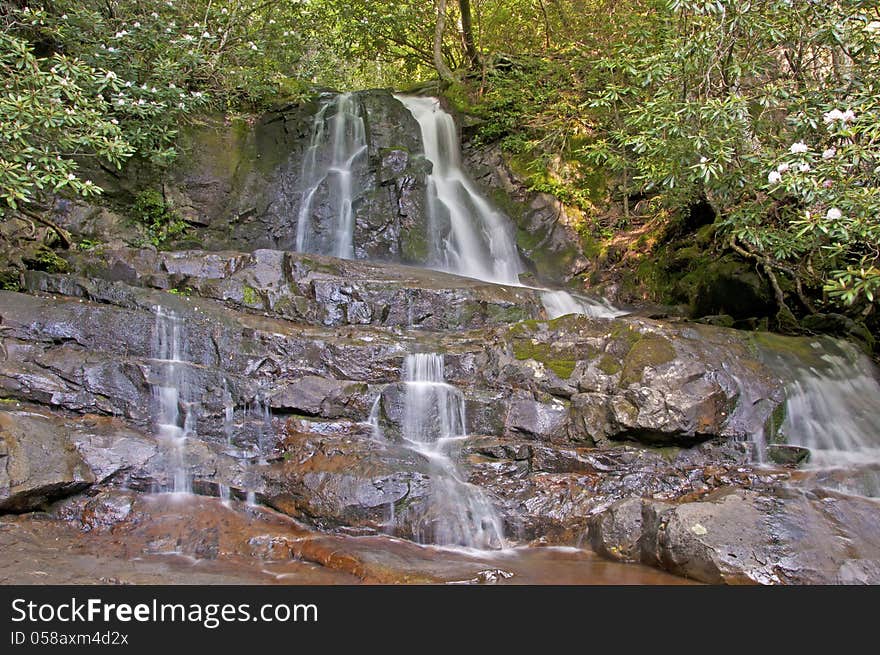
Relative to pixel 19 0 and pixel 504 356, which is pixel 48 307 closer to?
pixel 504 356

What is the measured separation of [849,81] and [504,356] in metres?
5.06

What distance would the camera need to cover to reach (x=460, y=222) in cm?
1225

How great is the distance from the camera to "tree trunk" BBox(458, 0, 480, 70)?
14695 mm

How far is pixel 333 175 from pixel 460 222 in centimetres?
286

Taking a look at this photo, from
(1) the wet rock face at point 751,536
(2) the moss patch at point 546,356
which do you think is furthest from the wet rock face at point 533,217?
(1) the wet rock face at point 751,536

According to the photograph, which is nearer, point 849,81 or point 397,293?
point 849,81

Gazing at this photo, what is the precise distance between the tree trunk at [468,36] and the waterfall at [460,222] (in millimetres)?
2716

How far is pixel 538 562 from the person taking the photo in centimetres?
502

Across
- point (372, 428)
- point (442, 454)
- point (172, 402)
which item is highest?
point (172, 402)

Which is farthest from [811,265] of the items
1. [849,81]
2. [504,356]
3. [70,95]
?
[70,95]

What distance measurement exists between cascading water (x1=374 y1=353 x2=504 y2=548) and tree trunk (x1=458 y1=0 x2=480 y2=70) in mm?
11251

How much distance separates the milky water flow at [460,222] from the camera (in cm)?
1168

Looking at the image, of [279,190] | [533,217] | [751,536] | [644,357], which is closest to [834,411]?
[644,357]

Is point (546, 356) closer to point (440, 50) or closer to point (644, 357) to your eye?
point (644, 357)
